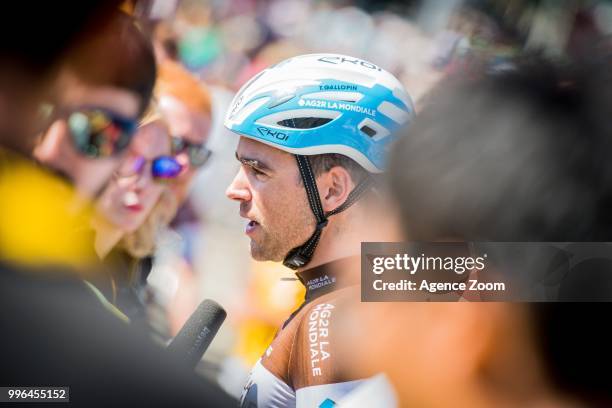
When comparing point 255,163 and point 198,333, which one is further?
point 255,163

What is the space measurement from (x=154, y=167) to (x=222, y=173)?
23 cm

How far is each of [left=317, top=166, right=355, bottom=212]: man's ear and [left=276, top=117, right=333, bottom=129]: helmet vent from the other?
114 millimetres

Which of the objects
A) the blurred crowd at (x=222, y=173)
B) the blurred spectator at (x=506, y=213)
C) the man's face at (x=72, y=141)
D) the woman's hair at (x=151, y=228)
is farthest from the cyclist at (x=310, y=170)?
the woman's hair at (x=151, y=228)

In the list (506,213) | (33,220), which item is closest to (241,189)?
(506,213)

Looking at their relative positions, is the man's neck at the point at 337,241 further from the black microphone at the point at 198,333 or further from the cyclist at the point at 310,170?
the black microphone at the point at 198,333

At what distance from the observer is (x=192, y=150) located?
9.27 ft

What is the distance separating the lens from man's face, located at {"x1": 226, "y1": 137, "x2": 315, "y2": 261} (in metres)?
2.00

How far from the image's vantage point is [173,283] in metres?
2.71

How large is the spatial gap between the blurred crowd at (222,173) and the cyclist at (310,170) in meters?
0.17

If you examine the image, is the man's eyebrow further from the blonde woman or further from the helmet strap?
the blonde woman

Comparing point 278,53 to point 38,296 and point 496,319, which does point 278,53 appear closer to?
point 496,319

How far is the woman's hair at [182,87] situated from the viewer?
268cm
